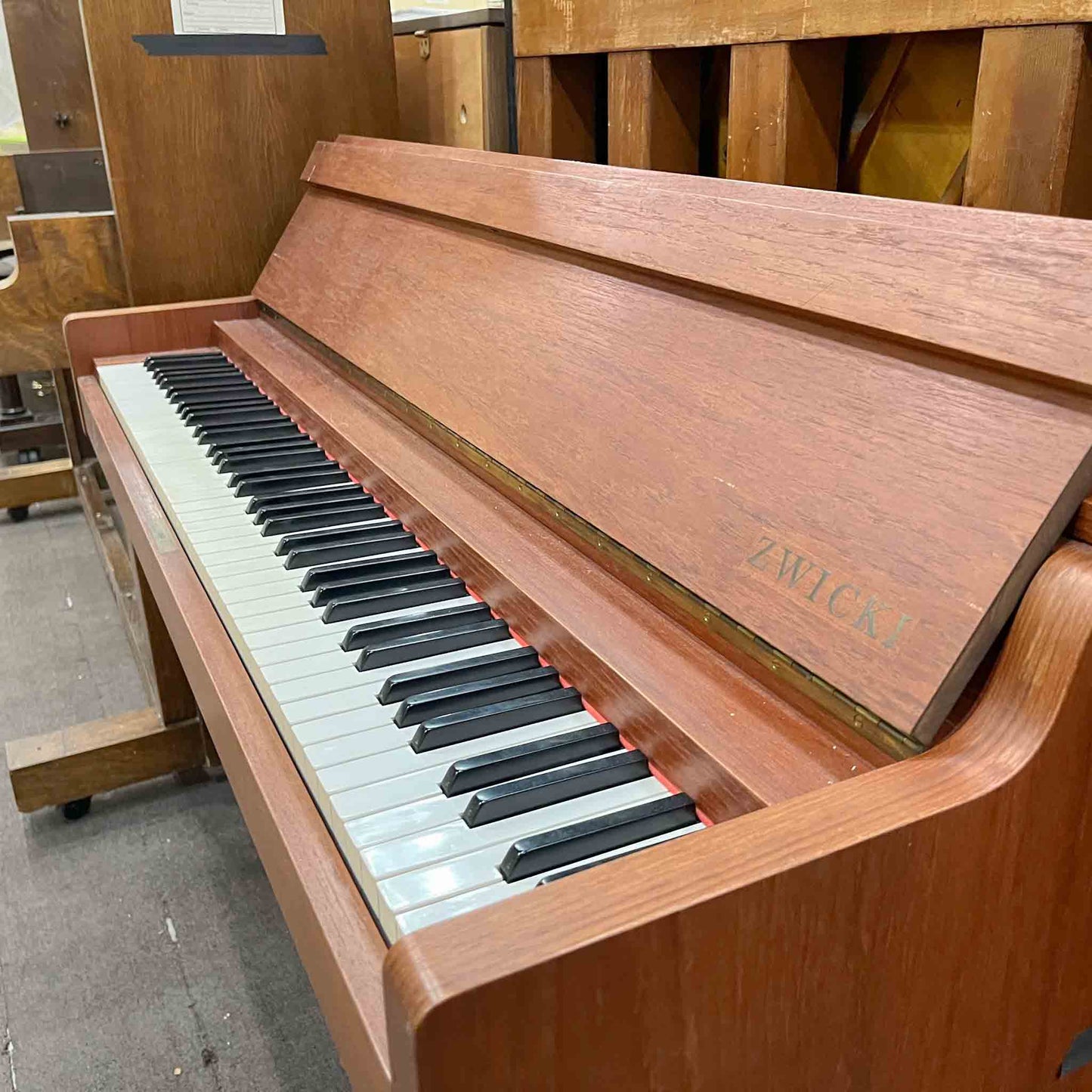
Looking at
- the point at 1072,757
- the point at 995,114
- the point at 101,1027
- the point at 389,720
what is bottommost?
the point at 101,1027

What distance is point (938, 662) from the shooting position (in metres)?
0.71

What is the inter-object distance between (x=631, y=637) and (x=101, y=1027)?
3.92 ft

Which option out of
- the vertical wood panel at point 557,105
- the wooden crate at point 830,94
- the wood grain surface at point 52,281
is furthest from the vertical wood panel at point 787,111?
the wood grain surface at point 52,281

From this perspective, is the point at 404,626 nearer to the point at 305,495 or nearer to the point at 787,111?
the point at 305,495

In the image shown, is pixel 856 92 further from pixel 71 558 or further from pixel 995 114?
pixel 71 558

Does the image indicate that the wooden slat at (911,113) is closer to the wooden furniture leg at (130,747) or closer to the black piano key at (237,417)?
the black piano key at (237,417)

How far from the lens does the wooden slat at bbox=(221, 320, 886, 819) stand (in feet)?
2.56

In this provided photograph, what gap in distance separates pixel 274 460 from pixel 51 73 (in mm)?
3179

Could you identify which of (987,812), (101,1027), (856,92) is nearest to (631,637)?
(987,812)

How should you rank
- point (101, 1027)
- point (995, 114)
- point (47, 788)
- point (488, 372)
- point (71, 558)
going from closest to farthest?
point (995, 114) → point (488, 372) → point (101, 1027) → point (47, 788) → point (71, 558)

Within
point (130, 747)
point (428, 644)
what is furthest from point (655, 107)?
point (130, 747)

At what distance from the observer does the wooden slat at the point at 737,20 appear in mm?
1084

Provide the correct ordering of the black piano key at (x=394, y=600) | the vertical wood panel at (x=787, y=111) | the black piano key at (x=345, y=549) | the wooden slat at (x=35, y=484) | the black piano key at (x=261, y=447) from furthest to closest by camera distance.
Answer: the wooden slat at (x=35, y=484)
the black piano key at (x=261, y=447)
the vertical wood panel at (x=787, y=111)
the black piano key at (x=345, y=549)
the black piano key at (x=394, y=600)

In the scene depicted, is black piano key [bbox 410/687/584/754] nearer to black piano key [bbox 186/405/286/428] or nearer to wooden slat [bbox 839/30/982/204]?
wooden slat [bbox 839/30/982/204]
